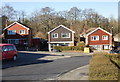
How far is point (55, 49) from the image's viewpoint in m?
49.2

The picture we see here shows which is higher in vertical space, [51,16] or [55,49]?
[51,16]

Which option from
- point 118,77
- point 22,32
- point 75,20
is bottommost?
point 118,77

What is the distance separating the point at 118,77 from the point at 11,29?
154 ft

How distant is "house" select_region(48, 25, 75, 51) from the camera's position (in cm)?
5297

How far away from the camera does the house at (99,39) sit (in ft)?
175

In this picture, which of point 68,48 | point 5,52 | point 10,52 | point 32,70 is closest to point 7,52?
point 5,52

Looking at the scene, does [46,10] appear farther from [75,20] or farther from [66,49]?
[66,49]

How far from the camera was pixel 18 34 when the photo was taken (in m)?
52.7

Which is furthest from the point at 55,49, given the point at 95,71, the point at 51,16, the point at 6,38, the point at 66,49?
the point at 95,71

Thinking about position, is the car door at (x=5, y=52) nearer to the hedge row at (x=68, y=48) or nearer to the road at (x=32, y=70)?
the road at (x=32, y=70)

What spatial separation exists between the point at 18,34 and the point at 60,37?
1033 cm

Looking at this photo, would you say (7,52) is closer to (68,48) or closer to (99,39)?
(68,48)

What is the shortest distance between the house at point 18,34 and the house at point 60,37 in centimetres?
543

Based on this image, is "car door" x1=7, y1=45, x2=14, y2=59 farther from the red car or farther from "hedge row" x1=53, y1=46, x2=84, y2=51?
"hedge row" x1=53, y1=46, x2=84, y2=51
